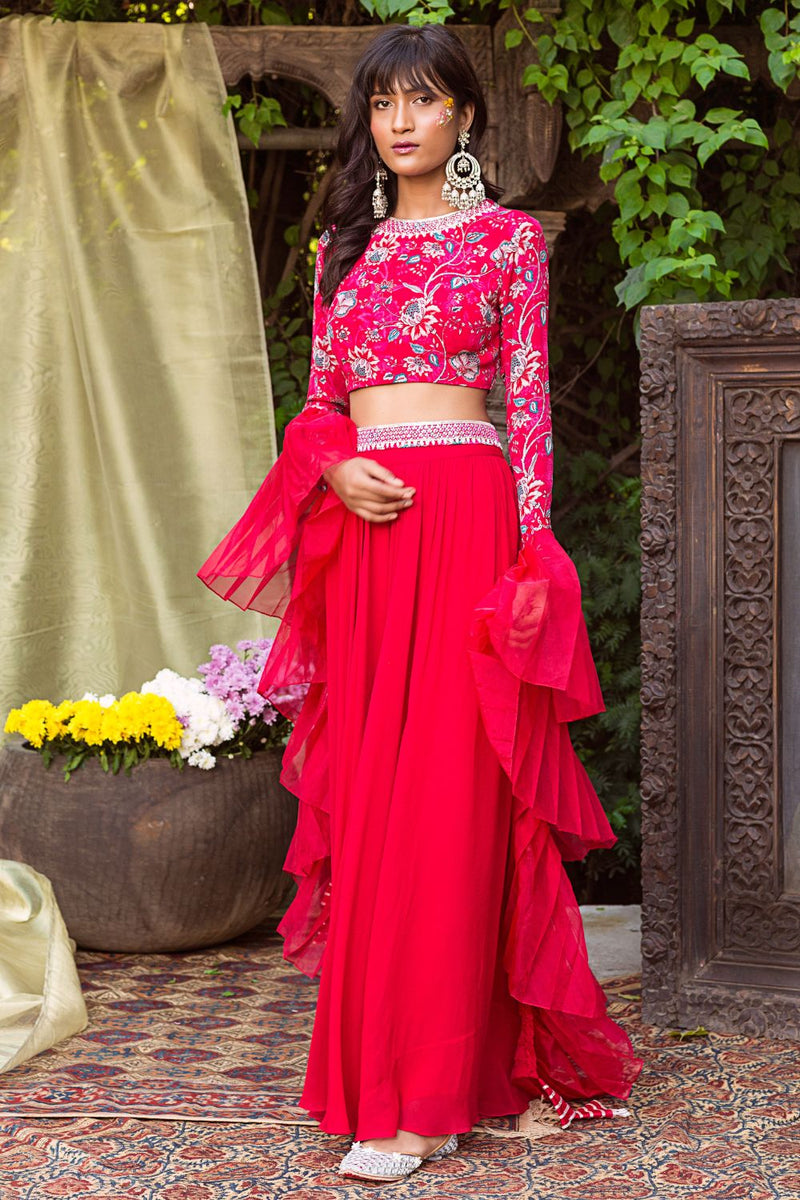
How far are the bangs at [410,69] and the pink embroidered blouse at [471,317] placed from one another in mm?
222

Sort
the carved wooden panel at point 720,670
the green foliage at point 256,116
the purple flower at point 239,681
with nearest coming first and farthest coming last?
the carved wooden panel at point 720,670 < the purple flower at point 239,681 < the green foliage at point 256,116

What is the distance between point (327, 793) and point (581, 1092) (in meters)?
0.70

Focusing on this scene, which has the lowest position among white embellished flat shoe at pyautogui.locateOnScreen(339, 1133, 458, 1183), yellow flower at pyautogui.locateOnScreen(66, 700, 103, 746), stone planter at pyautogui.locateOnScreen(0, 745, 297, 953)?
white embellished flat shoe at pyautogui.locateOnScreen(339, 1133, 458, 1183)

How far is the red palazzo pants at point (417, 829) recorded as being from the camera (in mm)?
2490

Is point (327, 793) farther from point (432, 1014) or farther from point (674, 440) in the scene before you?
point (674, 440)

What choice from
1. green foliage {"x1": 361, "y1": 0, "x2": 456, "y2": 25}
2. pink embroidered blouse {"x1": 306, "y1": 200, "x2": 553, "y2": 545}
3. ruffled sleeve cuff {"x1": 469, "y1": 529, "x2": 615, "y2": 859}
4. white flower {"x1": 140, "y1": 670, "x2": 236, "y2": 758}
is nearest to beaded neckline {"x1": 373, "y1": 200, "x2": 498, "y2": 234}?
pink embroidered blouse {"x1": 306, "y1": 200, "x2": 553, "y2": 545}

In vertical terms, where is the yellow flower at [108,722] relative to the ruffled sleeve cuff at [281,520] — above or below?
below

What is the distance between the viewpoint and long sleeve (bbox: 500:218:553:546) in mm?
2582

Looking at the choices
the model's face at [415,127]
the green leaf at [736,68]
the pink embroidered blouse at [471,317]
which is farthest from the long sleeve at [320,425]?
the green leaf at [736,68]

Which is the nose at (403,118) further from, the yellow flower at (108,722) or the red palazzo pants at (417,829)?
the yellow flower at (108,722)

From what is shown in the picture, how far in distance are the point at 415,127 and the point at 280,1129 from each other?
1743mm

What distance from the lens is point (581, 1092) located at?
2691mm

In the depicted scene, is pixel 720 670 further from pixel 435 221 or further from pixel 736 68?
pixel 736 68

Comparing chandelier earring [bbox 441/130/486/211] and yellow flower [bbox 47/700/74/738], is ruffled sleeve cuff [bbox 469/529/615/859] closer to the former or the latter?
chandelier earring [bbox 441/130/486/211]
